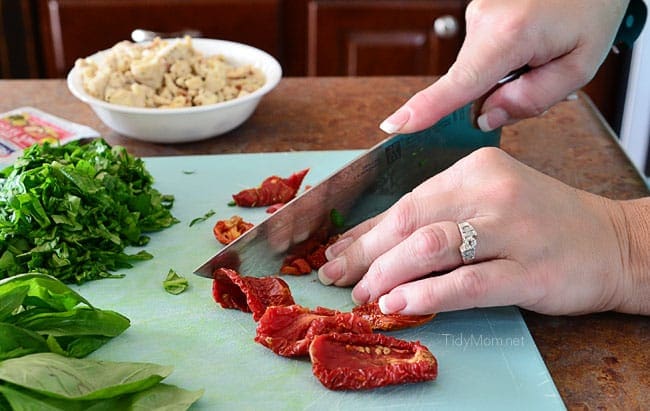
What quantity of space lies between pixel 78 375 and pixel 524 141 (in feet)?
4.15

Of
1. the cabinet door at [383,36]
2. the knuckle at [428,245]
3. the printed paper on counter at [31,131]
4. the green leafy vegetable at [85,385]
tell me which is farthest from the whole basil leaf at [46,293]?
the cabinet door at [383,36]

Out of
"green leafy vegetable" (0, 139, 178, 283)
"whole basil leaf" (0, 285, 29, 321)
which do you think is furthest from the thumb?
"whole basil leaf" (0, 285, 29, 321)

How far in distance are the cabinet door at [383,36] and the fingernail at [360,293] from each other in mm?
2079

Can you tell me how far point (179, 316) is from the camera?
4.57 ft

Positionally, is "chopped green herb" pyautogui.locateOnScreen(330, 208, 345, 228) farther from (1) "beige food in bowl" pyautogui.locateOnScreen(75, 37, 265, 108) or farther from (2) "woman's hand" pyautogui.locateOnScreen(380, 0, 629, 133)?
(1) "beige food in bowl" pyautogui.locateOnScreen(75, 37, 265, 108)

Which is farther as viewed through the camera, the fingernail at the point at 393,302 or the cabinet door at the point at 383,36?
the cabinet door at the point at 383,36

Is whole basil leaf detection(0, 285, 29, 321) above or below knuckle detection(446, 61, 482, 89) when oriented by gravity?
below

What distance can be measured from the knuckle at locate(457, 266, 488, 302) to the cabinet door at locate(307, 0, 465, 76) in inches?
85.5

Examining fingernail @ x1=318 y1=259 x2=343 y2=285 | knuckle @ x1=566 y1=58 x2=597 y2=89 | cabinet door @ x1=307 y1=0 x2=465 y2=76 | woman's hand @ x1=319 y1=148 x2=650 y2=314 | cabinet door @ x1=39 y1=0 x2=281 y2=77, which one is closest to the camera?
woman's hand @ x1=319 y1=148 x2=650 y2=314

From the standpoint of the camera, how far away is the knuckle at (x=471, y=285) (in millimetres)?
1290

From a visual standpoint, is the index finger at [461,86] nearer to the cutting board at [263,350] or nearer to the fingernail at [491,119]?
the fingernail at [491,119]

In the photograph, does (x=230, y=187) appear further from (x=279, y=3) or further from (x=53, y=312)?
(x=279, y=3)

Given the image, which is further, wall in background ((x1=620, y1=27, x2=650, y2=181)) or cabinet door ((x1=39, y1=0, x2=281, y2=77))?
wall in background ((x1=620, y1=27, x2=650, y2=181))

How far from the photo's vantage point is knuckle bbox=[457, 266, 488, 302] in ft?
4.23
